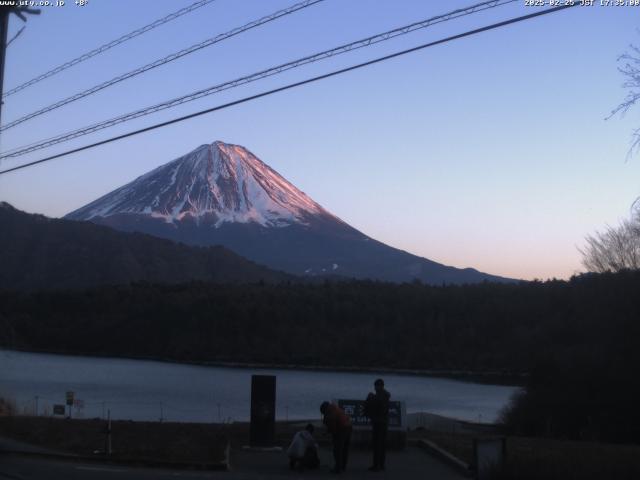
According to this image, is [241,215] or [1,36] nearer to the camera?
[1,36]

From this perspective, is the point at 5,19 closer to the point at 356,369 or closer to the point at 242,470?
the point at 242,470

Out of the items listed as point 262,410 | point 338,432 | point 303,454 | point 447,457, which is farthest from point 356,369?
point 338,432

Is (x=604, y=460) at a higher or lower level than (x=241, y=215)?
lower

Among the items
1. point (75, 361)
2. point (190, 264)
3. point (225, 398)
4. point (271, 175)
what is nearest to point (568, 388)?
point (225, 398)

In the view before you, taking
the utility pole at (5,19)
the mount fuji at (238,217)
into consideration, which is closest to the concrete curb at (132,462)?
the utility pole at (5,19)

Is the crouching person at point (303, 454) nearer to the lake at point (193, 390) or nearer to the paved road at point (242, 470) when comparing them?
the paved road at point (242, 470)

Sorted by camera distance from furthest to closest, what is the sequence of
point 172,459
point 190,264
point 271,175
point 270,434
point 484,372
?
point 271,175 < point 190,264 < point 484,372 < point 270,434 < point 172,459

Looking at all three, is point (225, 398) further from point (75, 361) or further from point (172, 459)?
point (75, 361)
